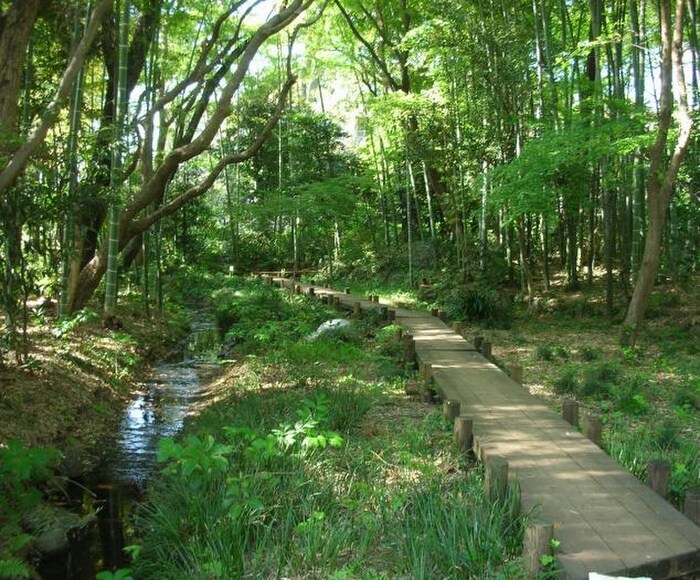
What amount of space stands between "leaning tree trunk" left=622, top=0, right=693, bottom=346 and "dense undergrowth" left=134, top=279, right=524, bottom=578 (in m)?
4.21

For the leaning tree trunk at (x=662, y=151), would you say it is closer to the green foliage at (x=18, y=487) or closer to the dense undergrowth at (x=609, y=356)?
the dense undergrowth at (x=609, y=356)

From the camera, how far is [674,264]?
12172 millimetres

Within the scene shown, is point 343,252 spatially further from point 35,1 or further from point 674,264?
point 35,1

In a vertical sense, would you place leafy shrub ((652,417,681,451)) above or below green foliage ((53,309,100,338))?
below

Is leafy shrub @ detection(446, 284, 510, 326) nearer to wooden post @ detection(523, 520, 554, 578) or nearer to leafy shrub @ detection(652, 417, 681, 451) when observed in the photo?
leafy shrub @ detection(652, 417, 681, 451)

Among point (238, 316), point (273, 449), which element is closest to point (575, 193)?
point (238, 316)

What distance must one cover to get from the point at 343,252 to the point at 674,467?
18.4 m

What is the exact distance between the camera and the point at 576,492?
3.64 m

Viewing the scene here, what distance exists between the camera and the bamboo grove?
261 inches

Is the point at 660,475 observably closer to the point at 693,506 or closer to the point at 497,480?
the point at 693,506

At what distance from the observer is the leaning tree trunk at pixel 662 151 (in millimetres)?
7656

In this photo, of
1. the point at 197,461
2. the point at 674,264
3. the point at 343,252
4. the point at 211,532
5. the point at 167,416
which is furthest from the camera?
the point at 343,252

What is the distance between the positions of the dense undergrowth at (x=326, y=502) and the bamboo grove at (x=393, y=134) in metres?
2.51

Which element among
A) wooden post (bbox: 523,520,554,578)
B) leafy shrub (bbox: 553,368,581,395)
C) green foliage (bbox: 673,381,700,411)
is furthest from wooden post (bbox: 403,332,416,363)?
wooden post (bbox: 523,520,554,578)
